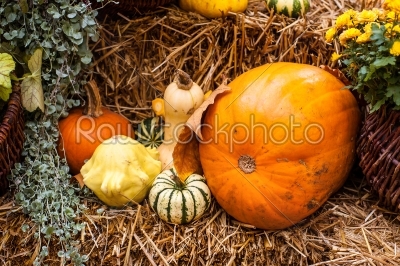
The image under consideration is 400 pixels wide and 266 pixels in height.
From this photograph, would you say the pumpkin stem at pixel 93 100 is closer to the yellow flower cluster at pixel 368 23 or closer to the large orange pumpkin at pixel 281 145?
the large orange pumpkin at pixel 281 145

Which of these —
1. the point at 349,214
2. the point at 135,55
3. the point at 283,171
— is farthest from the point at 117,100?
the point at 349,214

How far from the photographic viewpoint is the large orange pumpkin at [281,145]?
7.67ft

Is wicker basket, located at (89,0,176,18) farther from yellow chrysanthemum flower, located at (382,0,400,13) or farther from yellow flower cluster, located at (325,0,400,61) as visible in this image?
yellow chrysanthemum flower, located at (382,0,400,13)

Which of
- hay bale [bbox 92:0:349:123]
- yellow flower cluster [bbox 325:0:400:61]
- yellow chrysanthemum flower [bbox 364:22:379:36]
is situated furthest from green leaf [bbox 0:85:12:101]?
yellow chrysanthemum flower [bbox 364:22:379:36]

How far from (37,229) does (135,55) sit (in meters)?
1.06

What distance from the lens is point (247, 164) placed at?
2393 mm

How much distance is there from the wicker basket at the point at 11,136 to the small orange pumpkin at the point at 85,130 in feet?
0.82

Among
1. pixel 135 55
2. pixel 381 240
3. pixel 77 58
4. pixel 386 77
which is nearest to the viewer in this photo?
pixel 386 77

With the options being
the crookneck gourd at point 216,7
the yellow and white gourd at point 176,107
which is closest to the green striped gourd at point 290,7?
the crookneck gourd at point 216,7

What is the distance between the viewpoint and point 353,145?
2455mm

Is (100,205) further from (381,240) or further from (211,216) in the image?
(381,240)

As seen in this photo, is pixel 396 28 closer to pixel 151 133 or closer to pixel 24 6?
pixel 151 133

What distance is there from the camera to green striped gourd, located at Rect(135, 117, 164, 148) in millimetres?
2891

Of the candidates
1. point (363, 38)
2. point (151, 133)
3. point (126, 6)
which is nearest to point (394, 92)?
point (363, 38)
